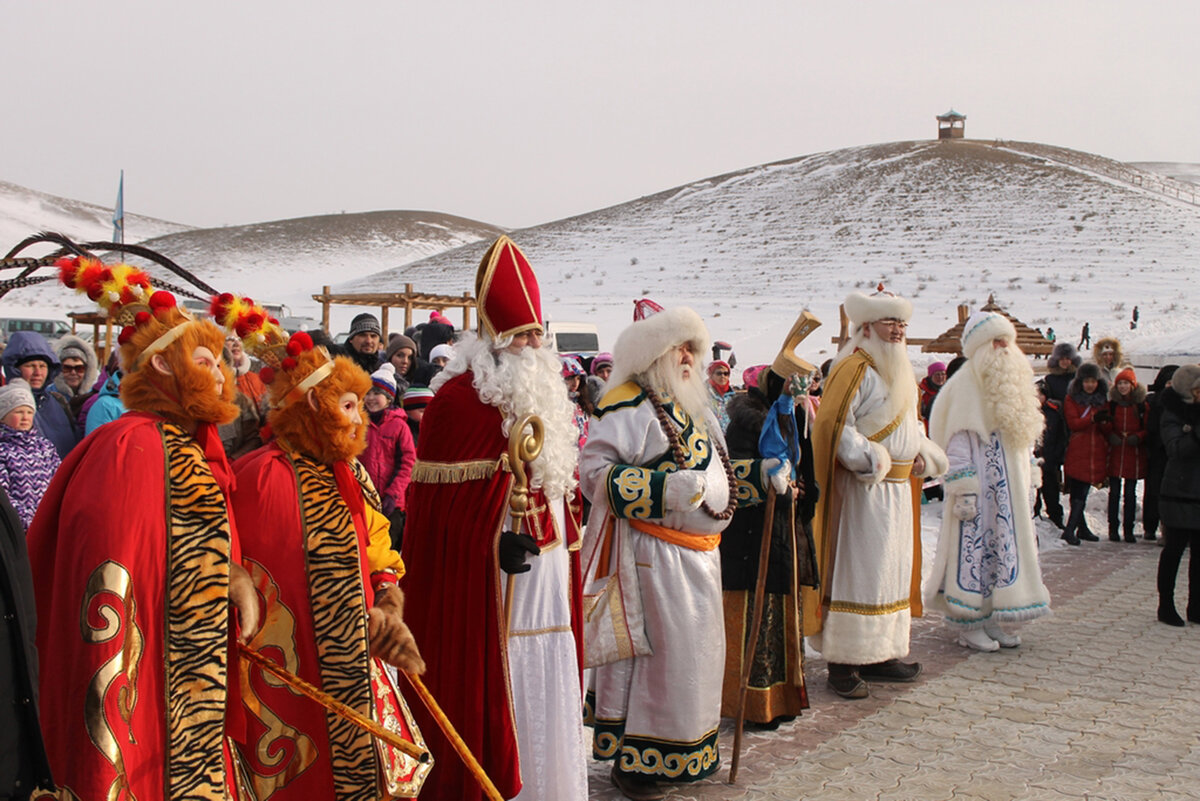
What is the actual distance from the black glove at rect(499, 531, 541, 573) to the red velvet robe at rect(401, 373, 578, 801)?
0.36ft

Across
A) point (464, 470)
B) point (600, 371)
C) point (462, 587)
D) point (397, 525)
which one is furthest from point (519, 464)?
point (600, 371)

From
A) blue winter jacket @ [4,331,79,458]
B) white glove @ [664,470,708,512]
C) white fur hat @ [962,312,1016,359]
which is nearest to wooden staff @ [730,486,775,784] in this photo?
white glove @ [664,470,708,512]

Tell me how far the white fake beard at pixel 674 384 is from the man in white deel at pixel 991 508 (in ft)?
10.2

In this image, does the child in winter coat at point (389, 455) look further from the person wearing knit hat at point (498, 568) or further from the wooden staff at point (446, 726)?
the wooden staff at point (446, 726)

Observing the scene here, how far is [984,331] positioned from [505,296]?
444cm

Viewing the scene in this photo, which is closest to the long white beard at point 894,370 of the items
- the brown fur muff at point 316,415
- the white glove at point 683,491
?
the white glove at point 683,491

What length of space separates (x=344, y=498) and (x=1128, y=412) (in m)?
10.6

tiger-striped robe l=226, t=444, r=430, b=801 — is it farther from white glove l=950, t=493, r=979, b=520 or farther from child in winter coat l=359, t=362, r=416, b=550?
white glove l=950, t=493, r=979, b=520

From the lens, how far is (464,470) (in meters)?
3.94

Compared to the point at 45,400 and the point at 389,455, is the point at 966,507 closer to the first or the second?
the point at 389,455

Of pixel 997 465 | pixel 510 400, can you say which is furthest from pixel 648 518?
pixel 997 465

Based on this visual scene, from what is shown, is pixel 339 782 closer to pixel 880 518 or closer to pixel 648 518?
pixel 648 518

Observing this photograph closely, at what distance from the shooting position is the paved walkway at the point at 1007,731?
4.77m

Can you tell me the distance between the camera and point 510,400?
3.97 meters
